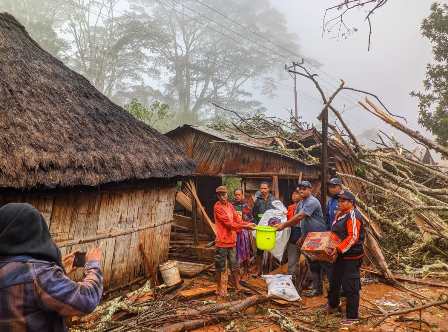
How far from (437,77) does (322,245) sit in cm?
1467

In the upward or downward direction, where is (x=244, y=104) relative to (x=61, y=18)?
downward

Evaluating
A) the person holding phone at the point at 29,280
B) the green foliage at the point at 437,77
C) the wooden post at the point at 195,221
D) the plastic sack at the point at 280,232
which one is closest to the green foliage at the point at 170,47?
the green foliage at the point at 437,77

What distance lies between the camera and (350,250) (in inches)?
184

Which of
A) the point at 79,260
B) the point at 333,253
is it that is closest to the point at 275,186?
the point at 333,253

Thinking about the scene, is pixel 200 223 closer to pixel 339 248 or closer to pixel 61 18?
pixel 339 248

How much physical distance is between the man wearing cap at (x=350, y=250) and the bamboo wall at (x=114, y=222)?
12.9 feet

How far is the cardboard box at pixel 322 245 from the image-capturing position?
186 inches

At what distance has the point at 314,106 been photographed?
4195 inches

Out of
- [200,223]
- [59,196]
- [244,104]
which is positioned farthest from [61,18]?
[59,196]

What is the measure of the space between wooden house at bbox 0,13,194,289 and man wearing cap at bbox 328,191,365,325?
3.57m

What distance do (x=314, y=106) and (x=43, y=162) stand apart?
10816 cm

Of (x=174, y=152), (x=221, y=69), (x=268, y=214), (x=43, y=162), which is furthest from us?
(x=221, y=69)

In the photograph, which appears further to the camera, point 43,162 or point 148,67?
point 148,67

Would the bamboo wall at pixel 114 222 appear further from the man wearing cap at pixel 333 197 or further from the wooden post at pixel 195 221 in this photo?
the man wearing cap at pixel 333 197
